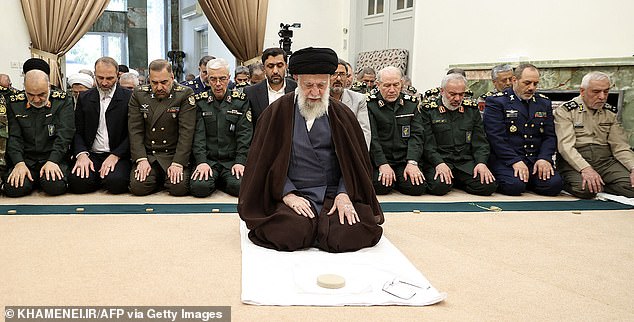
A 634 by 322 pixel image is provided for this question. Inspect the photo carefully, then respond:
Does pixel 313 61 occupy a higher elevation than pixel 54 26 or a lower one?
lower

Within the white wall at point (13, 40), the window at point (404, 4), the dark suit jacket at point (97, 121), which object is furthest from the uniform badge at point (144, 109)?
the window at point (404, 4)

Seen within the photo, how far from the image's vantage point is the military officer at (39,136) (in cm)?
451

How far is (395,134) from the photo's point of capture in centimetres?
509

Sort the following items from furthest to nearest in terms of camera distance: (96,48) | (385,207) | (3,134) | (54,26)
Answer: (96,48)
(54,26)
(3,134)
(385,207)

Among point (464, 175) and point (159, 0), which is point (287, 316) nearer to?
point (464, 175)

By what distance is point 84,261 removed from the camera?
2.92 m

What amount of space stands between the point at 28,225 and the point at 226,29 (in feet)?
18.5

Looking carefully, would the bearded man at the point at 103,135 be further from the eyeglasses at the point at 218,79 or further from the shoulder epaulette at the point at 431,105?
the shoulder epaulette at the point at 431,105

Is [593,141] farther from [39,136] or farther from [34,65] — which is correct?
[34,65]

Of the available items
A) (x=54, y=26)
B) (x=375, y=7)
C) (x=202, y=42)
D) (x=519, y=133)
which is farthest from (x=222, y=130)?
(x=202, y=42)

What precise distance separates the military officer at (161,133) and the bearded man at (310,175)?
1617 millimetres

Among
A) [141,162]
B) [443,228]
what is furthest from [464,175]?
[141,162]

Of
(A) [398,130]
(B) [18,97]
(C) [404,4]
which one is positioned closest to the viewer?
(B) [18,97]

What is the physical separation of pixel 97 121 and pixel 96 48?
1201 cm
